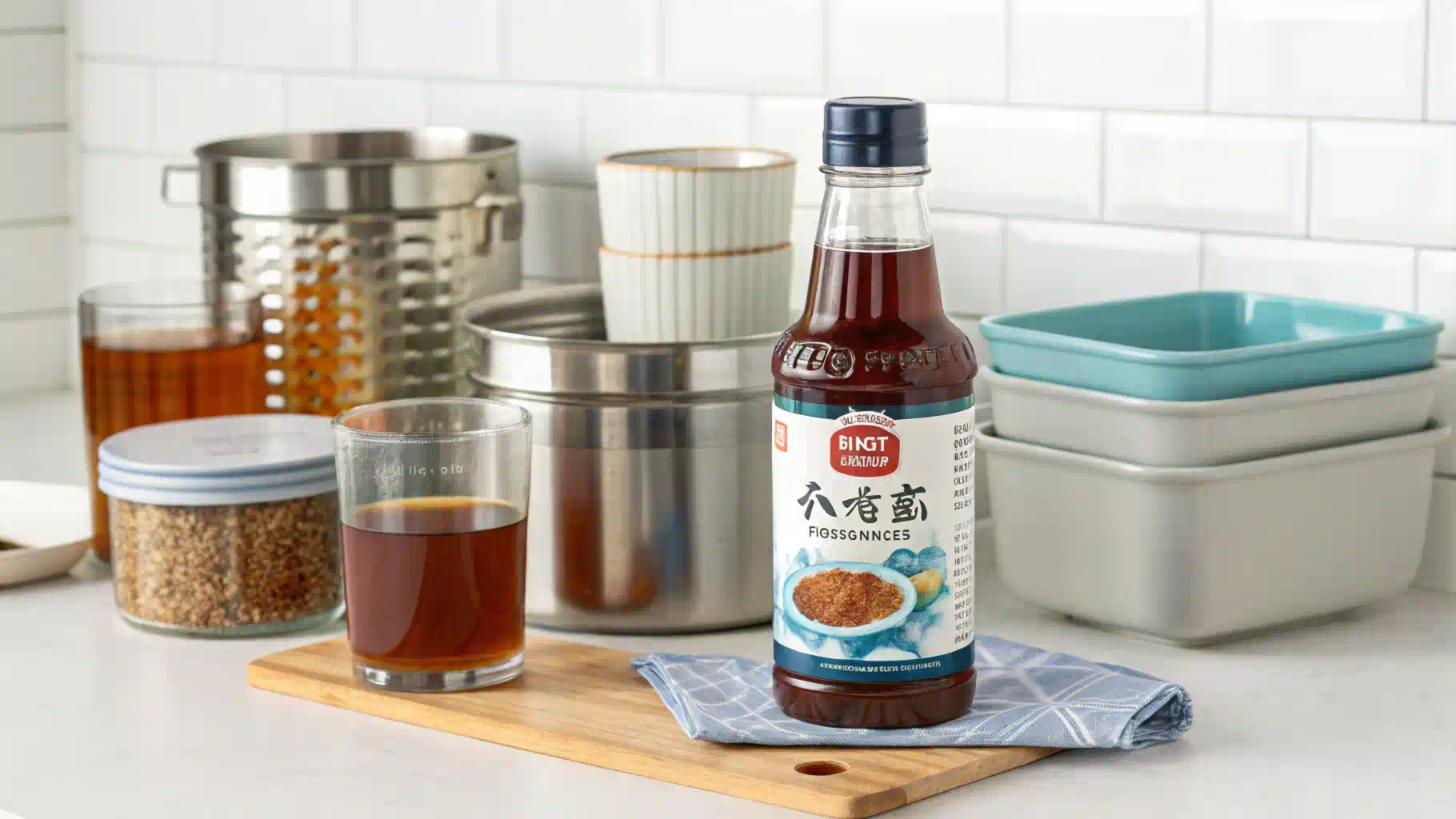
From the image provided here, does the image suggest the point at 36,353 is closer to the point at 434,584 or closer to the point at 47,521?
the point at 47,521

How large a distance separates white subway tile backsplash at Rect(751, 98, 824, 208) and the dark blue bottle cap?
528 millimetres

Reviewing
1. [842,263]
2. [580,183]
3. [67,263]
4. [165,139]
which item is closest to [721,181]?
[842,263]

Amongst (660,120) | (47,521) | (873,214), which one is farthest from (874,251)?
(47,521)

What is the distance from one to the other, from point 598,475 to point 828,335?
0.25m

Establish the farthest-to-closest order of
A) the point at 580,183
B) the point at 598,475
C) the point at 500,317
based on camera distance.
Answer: the point at 580,183 < the point at 500,317 < the point at 598,475

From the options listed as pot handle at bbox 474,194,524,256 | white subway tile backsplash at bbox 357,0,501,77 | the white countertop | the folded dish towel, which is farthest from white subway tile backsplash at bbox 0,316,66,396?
the folded dish towel

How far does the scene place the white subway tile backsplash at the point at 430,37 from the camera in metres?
1.58

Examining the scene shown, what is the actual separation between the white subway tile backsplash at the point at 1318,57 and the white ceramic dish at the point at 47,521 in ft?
2.65

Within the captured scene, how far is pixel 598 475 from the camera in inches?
40.8

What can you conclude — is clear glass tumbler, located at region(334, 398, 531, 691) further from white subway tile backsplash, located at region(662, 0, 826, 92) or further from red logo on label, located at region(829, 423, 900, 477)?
white subway tile backsplash, located at region(662, 0, 826, 92)

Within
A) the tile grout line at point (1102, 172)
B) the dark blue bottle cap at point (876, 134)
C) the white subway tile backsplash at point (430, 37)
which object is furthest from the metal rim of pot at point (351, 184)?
the dark blue bottle cap at point (876, 134)

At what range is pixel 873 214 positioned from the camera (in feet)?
2.74

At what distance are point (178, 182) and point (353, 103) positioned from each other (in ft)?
0.72

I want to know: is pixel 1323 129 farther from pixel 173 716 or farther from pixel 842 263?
pixel 173 716
